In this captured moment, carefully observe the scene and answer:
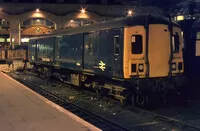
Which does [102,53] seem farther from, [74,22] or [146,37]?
[74,22]

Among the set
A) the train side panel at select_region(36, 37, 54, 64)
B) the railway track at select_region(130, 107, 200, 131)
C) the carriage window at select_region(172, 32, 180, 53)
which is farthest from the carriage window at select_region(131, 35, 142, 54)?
the train side panel at select_region(36, 37, 54, 64)

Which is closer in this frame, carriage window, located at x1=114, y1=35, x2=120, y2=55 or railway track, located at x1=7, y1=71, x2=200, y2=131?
railway track, located at x1=7, y1=71, x2=200, y2=131

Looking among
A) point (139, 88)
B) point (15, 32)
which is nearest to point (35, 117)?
point (139, 88)

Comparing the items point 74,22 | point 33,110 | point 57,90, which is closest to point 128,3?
point 74,22

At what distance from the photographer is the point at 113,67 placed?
41.2 ft

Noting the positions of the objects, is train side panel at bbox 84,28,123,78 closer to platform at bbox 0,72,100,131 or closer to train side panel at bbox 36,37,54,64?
platform at bbox 0,72,100,131

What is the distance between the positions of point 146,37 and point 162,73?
5.26ft

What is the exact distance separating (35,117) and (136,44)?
15.3 ft

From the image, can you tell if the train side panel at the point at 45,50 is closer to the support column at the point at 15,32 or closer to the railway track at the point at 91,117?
the railway track at the point at 91,117

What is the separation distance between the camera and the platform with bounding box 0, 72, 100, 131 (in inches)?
342

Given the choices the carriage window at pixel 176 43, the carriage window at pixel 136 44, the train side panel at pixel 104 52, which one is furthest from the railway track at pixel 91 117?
the carriage window at pixel 176 43

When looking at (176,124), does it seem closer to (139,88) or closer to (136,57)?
(139,88)

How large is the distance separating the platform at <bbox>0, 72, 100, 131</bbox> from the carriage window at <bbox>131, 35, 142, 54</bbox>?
3467 mm

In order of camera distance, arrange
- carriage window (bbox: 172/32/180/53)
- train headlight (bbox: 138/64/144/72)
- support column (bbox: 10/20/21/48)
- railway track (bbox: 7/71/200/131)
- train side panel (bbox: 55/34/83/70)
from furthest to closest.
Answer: support column (bbox: 10/20/21/48)
train side panel (bbox: 55/34/83/70)
carriage window (bbox: 172/32/180/53)
train headlight (bbox: 138/64/144/72)
railway track (bbox: 7/71/200/131)
